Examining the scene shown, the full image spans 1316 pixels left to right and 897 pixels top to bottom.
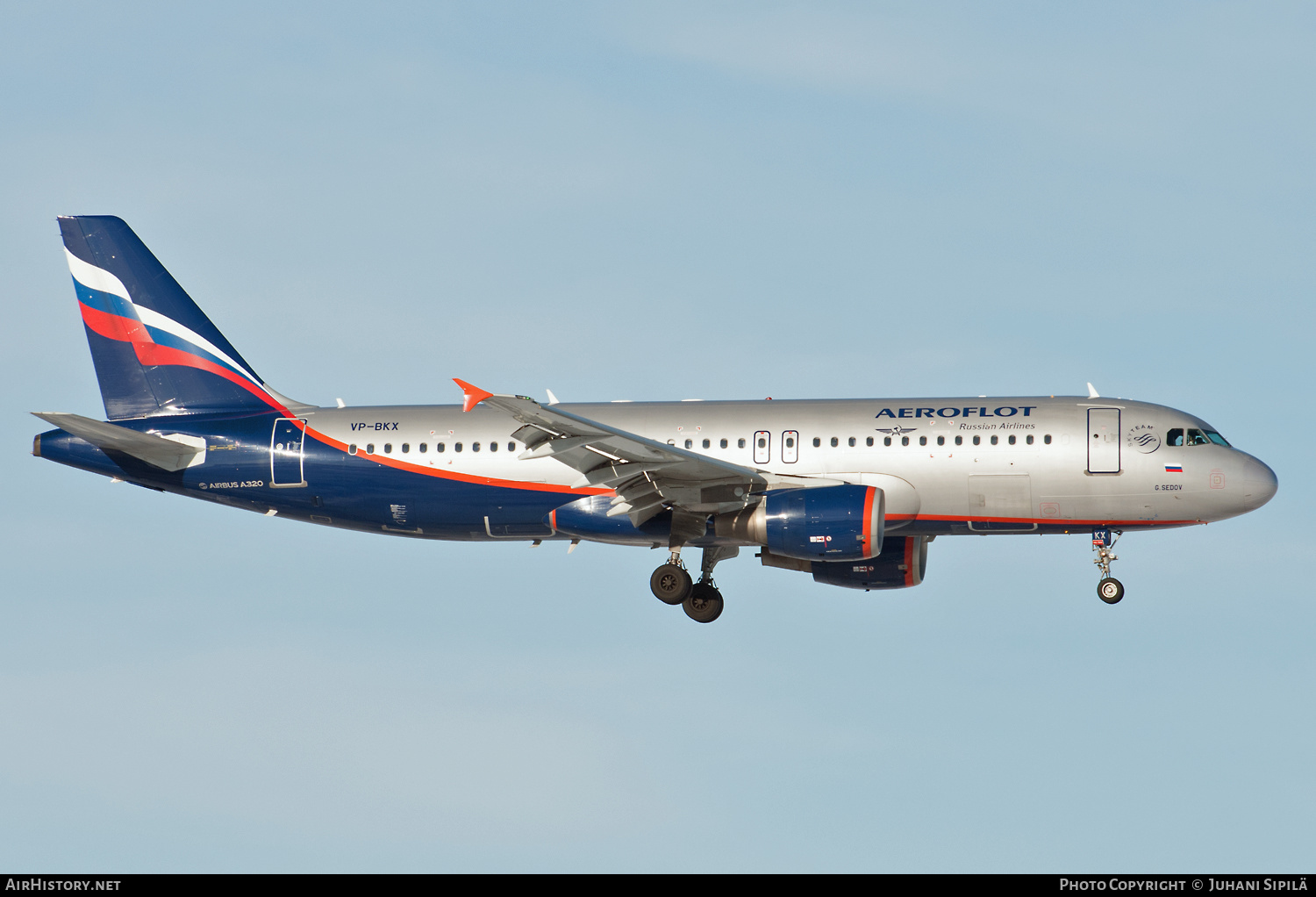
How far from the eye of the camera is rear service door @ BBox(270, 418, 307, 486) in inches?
1746

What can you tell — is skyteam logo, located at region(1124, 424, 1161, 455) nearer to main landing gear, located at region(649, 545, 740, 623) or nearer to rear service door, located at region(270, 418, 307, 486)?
main landing gear, located at region(649, 545, 740, 623)

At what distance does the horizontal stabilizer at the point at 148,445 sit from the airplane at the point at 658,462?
0.05 m

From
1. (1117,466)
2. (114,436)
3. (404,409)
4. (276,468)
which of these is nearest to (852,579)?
(1117,466)

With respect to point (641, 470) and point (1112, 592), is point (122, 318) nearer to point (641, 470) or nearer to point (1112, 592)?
point (641, 470)

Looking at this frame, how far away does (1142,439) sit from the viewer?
1608 inches

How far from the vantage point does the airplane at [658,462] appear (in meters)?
40.6

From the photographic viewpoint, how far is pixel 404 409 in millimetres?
45344

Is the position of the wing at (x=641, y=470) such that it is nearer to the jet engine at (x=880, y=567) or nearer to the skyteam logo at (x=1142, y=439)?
the jet engine at (x=880, y=567)

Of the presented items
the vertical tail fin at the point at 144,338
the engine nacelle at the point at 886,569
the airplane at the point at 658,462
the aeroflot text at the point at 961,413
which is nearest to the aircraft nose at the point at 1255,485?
the airplane at the point at 658,462

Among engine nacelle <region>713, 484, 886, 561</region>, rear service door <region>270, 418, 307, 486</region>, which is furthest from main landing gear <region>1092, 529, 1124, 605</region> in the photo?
rear service door <region>270, 418, 307, 486</region>

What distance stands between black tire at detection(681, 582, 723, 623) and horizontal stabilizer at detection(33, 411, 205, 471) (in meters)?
14.2

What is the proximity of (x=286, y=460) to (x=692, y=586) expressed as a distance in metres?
11.8

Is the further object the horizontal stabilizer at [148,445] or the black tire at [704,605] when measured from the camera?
the black tire at [704,605]

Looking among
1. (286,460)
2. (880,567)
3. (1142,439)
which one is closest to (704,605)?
(880,567)
